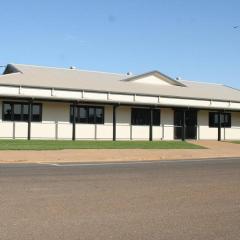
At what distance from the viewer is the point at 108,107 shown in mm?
38875

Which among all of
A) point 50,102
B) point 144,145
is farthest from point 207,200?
point 50,102

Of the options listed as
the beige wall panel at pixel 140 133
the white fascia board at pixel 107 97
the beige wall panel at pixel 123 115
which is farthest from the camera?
the beige wall panel at pixel 140 133

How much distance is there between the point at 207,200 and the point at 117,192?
2182 millimetres

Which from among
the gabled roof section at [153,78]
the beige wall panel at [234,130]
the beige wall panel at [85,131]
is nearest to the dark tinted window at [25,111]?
the beige wall panel at [85,131]

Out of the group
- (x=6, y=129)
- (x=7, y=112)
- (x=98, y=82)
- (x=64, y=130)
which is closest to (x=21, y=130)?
(x=6, y=129)

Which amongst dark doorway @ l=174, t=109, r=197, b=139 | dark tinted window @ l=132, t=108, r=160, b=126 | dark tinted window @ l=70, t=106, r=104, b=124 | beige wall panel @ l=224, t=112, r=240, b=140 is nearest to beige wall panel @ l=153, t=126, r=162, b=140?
dark tinted window @ l=132, t=108, r=160, b=126

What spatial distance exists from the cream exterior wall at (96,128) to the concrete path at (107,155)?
21.6ft

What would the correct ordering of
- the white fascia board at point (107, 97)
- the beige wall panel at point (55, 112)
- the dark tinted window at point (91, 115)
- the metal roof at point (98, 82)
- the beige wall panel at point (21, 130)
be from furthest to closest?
the dark tinted window at point (91, 115), the beige wall panel at point (55, 112), the metal roof at point (98, 82), the beige wall panel at point (21, 130), the white fascia board at point (107, 97)

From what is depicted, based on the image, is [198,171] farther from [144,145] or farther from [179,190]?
[144,145]

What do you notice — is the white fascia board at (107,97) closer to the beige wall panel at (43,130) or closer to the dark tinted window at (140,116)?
the dark tinted window at (140,116)

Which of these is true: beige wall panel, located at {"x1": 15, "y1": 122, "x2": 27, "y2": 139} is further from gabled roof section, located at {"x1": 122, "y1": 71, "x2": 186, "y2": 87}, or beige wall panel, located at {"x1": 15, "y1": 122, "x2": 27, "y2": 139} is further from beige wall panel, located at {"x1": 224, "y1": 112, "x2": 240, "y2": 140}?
beige wall panel, located at {"x1": 224, "y1": 112, "x2": 240, "y2": 140}

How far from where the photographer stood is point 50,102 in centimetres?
3619

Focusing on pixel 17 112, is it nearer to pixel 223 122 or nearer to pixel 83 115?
pixel 83 115

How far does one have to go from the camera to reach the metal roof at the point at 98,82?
36.0 m
